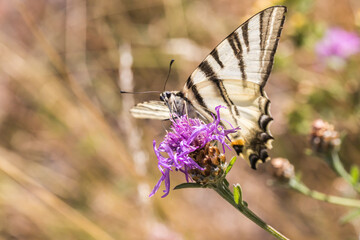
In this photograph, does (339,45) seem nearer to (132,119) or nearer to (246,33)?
(132,119)

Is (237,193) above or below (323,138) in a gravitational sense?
above

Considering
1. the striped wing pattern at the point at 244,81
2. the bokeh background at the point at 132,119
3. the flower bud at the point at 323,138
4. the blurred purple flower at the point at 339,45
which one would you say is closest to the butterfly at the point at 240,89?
the striped wing pattern at the point at 244,81

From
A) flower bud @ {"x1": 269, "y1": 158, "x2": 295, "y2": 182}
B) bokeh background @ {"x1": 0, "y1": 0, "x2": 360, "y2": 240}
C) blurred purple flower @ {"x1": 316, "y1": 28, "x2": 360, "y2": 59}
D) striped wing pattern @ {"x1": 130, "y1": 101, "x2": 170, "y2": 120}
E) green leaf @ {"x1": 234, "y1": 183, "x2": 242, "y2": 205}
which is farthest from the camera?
blurred purple flower @ {"x1": 316, "y1": 28, "x2": 360, "y2": 59}

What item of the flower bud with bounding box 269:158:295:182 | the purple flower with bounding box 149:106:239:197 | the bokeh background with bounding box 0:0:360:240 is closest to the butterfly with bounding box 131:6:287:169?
the purple flower with bounding box 149:106:239:197

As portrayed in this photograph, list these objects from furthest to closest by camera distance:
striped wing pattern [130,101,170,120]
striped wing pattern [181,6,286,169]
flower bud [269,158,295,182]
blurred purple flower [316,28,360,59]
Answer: blurred purple flower [316,28,360,59] < flower bud [269,158,295,182] < striped wing pattern [130,101,170,120] < striped wing pattern [181,6,286,169]

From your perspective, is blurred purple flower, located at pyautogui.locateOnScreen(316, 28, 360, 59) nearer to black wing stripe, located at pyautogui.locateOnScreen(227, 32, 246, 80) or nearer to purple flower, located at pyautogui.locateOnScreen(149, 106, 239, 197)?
black wing stripe, located at pyautogui.locateOnScreen(227, 32, 246, 80)

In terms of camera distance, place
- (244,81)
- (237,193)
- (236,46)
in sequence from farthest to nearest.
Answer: (244,81)
(236,46)
(237,193)

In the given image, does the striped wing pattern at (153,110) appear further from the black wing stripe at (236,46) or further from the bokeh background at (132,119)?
the bokeh background at (132,119)

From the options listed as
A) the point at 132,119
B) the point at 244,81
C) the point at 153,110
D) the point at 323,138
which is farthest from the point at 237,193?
the point at 132,119
